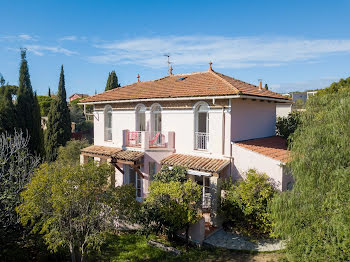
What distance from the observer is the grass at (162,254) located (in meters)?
12.4

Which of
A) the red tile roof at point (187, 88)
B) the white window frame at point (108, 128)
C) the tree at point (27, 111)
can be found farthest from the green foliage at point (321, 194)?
the tree at point (27, 111)

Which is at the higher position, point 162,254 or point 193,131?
point 193,131

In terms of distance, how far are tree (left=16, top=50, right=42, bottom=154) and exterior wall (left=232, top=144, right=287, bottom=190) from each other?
2558cm

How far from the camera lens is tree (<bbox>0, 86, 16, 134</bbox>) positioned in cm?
2894

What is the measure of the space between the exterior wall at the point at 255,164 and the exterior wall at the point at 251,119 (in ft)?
4.16

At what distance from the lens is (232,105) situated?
53.1 ft

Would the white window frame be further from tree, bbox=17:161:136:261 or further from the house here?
tree, bbox=17:161:136:261

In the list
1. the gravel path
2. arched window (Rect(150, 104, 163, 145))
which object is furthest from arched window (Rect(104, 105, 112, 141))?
the gravel path

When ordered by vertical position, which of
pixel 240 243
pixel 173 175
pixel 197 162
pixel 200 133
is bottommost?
pixel 240 243

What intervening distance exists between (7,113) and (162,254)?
26.2m

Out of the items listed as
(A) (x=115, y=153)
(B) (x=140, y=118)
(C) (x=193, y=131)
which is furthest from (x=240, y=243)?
(B) (x=140, y=118)

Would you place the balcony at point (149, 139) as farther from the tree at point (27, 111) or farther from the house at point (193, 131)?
the tree at point (27, 111)

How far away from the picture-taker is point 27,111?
3244cm

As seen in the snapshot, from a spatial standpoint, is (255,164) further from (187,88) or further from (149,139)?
(149,139)
